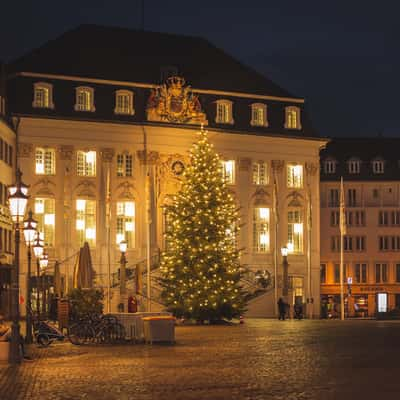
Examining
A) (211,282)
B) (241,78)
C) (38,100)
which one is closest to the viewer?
(211,282)

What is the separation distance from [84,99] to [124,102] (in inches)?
108

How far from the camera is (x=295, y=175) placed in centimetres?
7750

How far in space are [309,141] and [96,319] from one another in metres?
45.2

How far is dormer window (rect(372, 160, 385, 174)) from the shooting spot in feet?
333

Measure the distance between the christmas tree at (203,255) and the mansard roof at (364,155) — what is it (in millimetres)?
47786

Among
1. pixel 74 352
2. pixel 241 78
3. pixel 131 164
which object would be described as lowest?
pixel 74 352

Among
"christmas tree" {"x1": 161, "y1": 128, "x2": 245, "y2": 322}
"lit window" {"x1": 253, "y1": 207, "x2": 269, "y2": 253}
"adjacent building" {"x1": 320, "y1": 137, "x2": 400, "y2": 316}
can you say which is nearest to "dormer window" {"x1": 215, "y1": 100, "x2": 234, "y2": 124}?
"lit window" {"x1": 253, "y1": 207, "x2": 269, "y2": 253}

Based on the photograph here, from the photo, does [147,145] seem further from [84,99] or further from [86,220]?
[86,220]

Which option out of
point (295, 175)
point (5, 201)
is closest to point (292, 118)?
A: point (295, 175)

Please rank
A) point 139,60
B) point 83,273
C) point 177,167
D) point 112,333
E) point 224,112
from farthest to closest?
point 139,60, point 224,112, point 177,167, point 83,273, point 112,333

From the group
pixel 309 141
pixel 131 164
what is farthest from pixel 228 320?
pixel 309 141

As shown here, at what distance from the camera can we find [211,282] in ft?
177

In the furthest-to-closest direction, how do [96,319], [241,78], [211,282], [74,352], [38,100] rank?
[241,78]
[38,100]
[211,282]
[96,319]
[74,352]

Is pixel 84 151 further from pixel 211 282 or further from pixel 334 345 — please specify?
pixel 334 345
